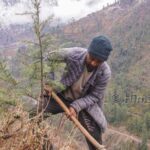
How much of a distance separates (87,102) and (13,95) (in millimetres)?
1036

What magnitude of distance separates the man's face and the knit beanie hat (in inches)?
3.5

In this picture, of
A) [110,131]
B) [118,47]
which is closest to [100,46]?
[110,131]

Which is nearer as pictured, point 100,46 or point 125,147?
point 100,46

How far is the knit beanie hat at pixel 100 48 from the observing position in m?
4.23

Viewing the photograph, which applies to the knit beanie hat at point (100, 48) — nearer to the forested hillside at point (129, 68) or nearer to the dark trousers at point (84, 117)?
the dark trousers at point (84, 117)

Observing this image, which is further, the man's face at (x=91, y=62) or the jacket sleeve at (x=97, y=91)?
the jacket sleeve at (x=97, y=91)

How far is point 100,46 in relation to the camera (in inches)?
167

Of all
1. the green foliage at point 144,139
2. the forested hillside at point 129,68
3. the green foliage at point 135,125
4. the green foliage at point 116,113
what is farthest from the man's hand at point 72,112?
the green foliage at point 116,113

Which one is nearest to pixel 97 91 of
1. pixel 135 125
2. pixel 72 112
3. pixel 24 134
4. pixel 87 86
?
pixel 87 86

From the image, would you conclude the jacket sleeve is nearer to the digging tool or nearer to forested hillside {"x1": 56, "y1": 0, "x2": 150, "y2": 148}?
the digging tool

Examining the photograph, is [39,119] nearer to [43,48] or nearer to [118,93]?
[43,48]

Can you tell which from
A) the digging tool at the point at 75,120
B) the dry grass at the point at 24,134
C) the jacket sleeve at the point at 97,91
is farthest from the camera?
the jacket sleeve at the point at 97,91

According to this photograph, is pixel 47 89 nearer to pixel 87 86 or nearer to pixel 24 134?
pixel 87 86

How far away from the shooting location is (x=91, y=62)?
14.6 ft
